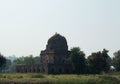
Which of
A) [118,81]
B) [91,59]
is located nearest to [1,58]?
[91,59]

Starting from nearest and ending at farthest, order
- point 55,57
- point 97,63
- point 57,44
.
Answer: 1. point 97,63
2. point 55,57
3. point 57,44

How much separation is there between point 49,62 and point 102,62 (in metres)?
13.8

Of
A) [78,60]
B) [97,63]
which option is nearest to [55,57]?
[78,60]

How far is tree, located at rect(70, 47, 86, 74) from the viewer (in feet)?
216

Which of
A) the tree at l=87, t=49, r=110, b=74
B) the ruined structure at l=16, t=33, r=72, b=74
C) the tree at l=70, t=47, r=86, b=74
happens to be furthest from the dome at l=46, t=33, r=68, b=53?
the tree at l=87, t=49, r=110, b=74

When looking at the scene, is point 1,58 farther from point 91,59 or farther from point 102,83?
point 102,83

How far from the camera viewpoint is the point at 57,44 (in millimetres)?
73688

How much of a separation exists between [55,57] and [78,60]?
860 centimetres

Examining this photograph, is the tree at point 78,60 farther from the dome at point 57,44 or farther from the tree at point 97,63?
the dome at point 57,44

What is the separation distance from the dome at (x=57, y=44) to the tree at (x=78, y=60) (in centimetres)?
654

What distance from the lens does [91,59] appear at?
207 ft

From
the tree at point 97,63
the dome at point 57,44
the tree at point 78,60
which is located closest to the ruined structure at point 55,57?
the dome at point 57,44

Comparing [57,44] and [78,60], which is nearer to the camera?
[78,60]

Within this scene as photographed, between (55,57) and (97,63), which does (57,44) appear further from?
(97,63)
